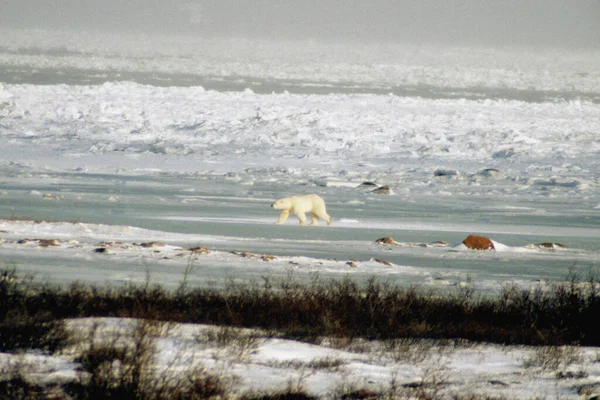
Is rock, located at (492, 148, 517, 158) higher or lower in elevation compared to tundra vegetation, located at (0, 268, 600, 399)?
higher

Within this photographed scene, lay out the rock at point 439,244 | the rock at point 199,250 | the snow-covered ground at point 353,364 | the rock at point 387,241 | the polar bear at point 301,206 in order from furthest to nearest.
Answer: the polar bear at point 301,206, the rock at point 439,244, the rock at point 387,241, the rock at point 199,250, the snow-covered ground at point 353,364

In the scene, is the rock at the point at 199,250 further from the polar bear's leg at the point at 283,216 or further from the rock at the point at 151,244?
the polar bear's leg at the point at 283,216

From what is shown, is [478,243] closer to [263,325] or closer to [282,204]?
[282,204]

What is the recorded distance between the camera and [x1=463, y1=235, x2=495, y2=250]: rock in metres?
9.80

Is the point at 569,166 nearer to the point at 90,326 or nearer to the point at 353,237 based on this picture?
the point at 353,237

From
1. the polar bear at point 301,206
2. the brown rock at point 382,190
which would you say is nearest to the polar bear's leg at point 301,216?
the polar bear at point 301,206

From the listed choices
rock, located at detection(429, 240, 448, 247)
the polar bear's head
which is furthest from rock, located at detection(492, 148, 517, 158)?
rock, located at detection(429, 240, 448, 247)

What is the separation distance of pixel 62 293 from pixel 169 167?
1162cm

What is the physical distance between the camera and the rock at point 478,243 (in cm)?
980

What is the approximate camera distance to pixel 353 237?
10523 mm

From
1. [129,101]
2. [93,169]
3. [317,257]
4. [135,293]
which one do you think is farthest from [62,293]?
[129,101]

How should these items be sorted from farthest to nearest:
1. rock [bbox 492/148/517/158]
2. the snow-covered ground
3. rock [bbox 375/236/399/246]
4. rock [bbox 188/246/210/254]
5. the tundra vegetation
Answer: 1. rock [bbox 492/148/517/158]
2. rock [bbox 375/236/399/246]
3. rock [bbox 188/246/210/254]
4. the snow-covered ground
5. the tundra vegetation

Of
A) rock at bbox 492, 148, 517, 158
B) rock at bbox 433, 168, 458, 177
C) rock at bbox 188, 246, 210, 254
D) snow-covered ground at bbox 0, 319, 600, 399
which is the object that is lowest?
snow-covered ground at bbox 0, 319, 600, 399

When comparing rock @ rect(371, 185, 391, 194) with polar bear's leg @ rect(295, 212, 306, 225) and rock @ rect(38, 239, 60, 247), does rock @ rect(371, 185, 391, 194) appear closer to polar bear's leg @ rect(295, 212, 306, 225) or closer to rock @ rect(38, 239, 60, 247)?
polar bear's leg @ rect(295, 212, 306, 225)
